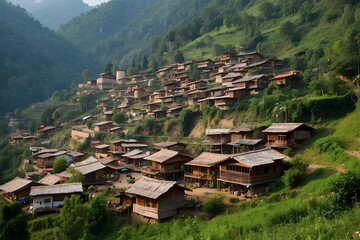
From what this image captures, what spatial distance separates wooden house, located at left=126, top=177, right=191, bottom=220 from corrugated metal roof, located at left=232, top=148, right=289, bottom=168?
656cm

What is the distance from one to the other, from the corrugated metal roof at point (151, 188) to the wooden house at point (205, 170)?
22.7 feet

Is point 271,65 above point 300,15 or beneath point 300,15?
beneath

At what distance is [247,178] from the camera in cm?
3241

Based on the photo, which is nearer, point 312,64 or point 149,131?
point 312,64

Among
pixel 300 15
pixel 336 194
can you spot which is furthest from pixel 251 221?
pixel 300 15

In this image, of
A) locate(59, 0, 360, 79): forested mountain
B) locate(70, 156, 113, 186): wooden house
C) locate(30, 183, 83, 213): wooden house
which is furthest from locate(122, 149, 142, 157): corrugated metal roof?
locate(59, 0, 360, 79): forested mountain

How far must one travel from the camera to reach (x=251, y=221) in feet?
78.7

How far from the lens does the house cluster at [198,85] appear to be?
57.6 m

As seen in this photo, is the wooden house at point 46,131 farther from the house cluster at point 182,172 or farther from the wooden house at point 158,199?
the wooden house at point 158,199

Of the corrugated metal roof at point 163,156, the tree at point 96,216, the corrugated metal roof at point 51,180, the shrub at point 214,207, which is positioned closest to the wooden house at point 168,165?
the corrugated metal roof at point 163,156

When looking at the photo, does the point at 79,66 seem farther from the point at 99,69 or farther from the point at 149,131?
the point at 149,131

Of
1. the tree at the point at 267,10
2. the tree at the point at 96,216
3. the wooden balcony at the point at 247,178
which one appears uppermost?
the tree at the point at 267,10

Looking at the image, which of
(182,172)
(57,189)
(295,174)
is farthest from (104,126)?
(295,174)

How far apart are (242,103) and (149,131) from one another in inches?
780
